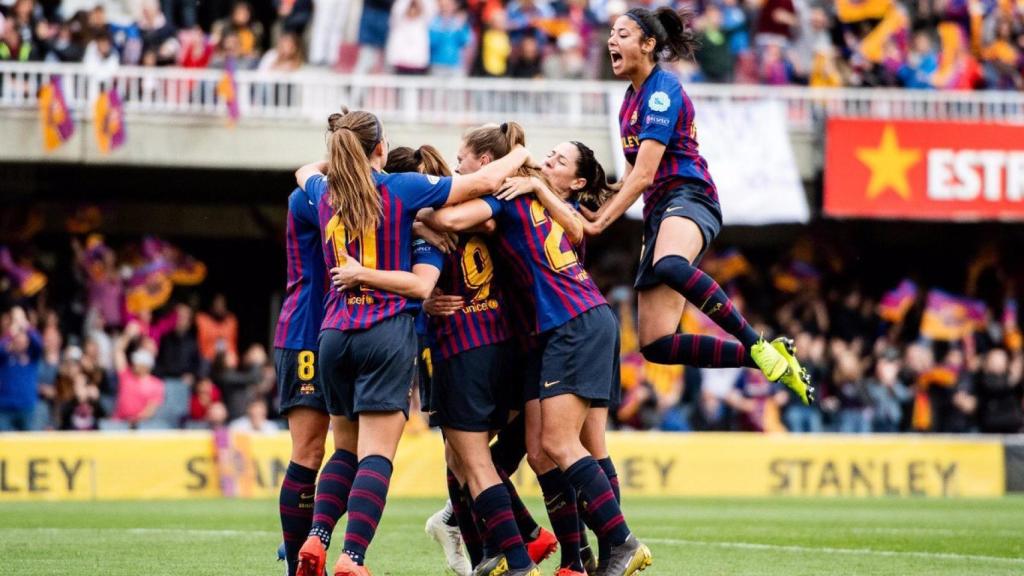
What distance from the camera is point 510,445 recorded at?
8430mm

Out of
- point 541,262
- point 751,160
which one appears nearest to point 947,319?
point 751,160

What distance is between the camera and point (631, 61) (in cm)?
858

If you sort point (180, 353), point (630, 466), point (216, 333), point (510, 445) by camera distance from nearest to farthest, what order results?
point (510, 445)
point (630, 466)
point (180, 353)
point (216, 333)

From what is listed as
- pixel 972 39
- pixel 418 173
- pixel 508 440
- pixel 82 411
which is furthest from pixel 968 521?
pixel 972 39

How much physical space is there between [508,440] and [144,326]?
10760 mm

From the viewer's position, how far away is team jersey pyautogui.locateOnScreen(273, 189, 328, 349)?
7.64 m

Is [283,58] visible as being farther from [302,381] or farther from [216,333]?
[302,381]

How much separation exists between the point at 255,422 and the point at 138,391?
1252mm

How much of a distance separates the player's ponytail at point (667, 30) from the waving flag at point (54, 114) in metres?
11.1

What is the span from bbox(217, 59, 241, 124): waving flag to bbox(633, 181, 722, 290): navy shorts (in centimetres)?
1103

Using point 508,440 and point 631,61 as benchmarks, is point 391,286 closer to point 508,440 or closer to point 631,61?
point 508,440

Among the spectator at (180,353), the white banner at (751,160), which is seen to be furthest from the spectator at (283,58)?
the white banner at (751,160)

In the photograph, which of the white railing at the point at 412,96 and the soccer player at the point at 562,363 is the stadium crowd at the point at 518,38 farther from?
the soccer player at the point at 562,363

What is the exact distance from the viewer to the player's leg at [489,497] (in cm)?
745
